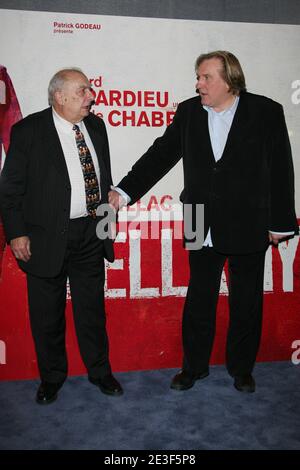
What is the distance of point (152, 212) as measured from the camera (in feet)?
10.2

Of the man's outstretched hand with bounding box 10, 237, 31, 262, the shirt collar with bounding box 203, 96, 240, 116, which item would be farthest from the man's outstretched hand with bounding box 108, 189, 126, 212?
the shirt collar with bounding box 203, 96, 240, 116

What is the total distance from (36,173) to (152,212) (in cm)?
81

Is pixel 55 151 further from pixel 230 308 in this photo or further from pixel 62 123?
pixel 230 308

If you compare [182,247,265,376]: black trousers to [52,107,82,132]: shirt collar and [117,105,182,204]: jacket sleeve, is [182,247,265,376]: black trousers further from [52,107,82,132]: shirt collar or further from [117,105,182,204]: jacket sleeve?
[52,107,82,132]: shirt collar

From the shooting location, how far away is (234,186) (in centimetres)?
272

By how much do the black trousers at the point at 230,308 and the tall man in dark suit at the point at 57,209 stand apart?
52cm

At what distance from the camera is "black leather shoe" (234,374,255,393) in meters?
2.86

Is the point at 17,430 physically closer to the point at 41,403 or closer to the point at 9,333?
the point at 41,403

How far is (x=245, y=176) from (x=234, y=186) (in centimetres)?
8

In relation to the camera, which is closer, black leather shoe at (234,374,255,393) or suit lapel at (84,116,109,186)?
suit lapel at (84,116,109,186)

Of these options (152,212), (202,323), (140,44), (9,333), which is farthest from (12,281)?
(140,44)

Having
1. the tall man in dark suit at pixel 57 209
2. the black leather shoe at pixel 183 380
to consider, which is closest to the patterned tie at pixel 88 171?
the tall man in dark suit at pixel 57 209

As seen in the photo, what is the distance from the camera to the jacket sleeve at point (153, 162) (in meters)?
2.92

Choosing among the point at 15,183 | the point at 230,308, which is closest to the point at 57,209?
the point at 15,183
